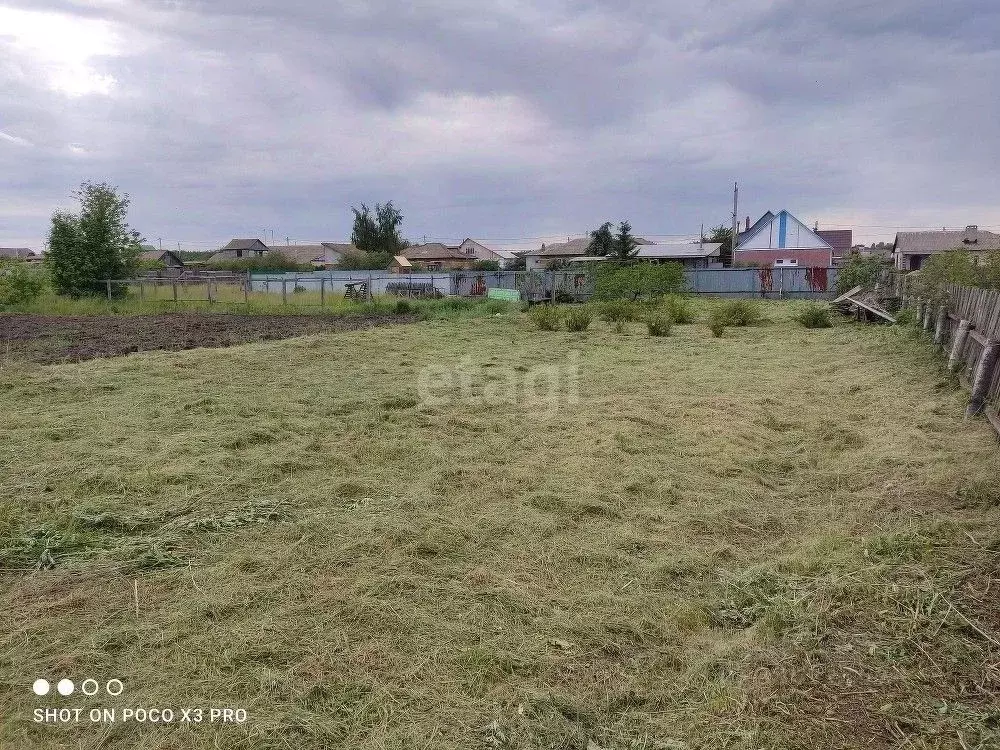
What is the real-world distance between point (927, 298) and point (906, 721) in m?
12.2

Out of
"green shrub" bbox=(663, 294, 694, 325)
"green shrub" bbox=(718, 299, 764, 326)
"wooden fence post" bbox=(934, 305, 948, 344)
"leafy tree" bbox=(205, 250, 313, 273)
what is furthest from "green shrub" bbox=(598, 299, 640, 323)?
"leafy tree" bbox=(205, 250, 313, 273)

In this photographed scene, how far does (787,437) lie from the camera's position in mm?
5762

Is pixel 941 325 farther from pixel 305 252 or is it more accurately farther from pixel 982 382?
pixel 305 252

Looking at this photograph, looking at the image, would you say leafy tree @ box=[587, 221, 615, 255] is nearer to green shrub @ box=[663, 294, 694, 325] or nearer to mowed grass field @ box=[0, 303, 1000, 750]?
green shrub @ box=[663, 294, 694, 325]

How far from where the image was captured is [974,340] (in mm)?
6586

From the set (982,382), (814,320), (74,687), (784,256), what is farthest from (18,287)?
(784,256)

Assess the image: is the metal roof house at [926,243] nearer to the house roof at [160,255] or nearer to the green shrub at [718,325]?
the green shrub at [718,325]

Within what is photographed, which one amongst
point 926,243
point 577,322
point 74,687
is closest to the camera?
point 74,687

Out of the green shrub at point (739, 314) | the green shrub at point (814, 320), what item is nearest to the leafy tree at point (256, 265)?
the green shrub at point (739, 314)

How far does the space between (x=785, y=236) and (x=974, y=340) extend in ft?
115

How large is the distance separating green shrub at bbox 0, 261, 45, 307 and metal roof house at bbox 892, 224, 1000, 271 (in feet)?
145

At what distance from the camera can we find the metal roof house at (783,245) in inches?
1494

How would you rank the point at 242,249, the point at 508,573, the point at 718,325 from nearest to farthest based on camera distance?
1. the point at 508,573
2. the point at 718,325
3. the point at 242,249

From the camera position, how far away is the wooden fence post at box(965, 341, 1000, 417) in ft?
17.7
